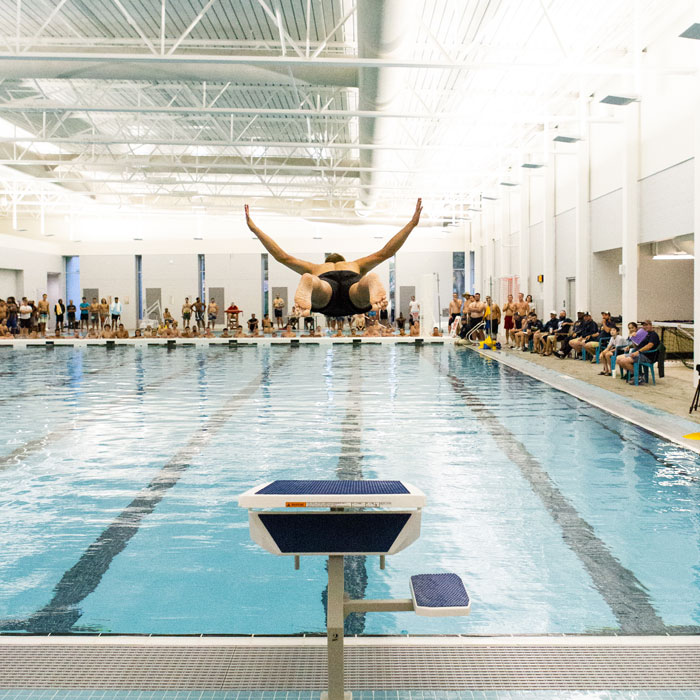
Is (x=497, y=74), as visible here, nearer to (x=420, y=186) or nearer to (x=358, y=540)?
(x=420, y=186)

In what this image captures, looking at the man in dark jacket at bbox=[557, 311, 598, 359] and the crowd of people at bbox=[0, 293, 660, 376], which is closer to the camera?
the crowd of people at bbox=[0, 293, 660, 376]

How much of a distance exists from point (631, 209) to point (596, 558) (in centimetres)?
1094

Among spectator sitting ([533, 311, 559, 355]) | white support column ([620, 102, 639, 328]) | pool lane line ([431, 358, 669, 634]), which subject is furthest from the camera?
spectator sitting ([533, 311, 559, 355])

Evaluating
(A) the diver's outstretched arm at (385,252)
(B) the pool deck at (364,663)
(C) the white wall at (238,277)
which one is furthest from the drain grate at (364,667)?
(C) the white wall at (238,277)

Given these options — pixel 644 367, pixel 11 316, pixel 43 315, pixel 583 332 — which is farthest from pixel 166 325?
pixel 644 367

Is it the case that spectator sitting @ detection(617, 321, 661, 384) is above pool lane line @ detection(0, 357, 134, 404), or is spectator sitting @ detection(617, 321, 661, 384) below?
above

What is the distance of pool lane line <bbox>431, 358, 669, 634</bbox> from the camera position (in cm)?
350

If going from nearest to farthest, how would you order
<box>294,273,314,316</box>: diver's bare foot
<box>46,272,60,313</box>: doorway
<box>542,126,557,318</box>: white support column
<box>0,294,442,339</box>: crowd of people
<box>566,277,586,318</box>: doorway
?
<box>294,273,314,316</box>: diver's bare foot < <box>566,277,586,318</box>: doorway < <box>542,126,557,318</box>: white support column < <box>0,294,442,339</box>: crowd of people < <box>46,272,60,313</box>: doorway

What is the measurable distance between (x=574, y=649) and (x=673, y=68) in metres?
10.2

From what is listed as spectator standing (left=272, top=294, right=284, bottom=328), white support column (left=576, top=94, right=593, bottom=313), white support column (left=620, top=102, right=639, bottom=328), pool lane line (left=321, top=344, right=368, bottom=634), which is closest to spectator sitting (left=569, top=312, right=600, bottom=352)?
white support column (left=576, top=94, right=593, bottom=313)

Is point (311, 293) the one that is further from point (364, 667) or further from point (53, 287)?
point (53, 287)

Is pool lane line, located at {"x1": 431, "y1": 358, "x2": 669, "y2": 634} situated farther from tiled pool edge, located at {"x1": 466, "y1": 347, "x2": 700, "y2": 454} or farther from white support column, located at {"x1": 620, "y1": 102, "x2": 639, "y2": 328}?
white support column, located at {"x1": 620, "y1": 102, "x2": 639, "y2": 328}

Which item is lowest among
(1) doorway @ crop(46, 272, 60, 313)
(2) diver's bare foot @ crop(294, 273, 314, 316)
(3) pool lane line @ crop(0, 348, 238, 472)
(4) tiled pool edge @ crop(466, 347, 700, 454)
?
(3) pool lane line @ crop(0, 348, 238, 472)

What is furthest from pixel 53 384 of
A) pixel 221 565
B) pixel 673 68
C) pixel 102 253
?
pixel 102 253
